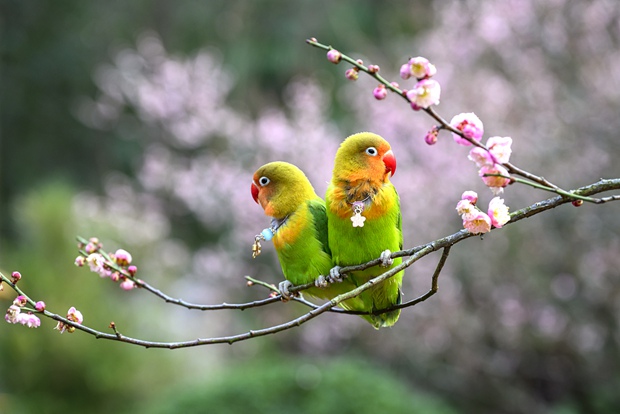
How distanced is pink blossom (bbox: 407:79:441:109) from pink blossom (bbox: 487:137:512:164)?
→ 15 centimetres

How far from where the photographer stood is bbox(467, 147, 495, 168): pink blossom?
113 cm

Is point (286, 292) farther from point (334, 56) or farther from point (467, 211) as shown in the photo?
point (334, 56)

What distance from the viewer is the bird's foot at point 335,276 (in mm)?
1374

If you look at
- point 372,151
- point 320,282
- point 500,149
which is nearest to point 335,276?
point 320,282

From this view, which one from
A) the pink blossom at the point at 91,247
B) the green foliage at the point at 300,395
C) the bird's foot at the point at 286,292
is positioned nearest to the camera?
the bird's foot at the point at 286,292

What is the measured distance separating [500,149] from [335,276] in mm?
401

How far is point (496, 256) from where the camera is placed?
5449 mm

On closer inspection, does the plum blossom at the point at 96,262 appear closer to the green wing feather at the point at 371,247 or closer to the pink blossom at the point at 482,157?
the green wing feather at the point at 371,247

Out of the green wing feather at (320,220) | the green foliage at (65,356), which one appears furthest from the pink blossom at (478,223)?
the green foliage at (65,356)

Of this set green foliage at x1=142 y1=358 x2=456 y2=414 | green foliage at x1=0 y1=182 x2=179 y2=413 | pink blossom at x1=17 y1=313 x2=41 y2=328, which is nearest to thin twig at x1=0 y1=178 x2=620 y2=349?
pink blossom at x1=17 y1=313 x2=41 y2=328

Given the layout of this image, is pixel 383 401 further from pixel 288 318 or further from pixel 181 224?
pixel 181 224

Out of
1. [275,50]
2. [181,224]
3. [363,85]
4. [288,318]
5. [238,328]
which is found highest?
[275,50]

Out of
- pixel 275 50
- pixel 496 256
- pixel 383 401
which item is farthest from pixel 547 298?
pixel 275 50

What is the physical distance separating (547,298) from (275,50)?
6839 mm
